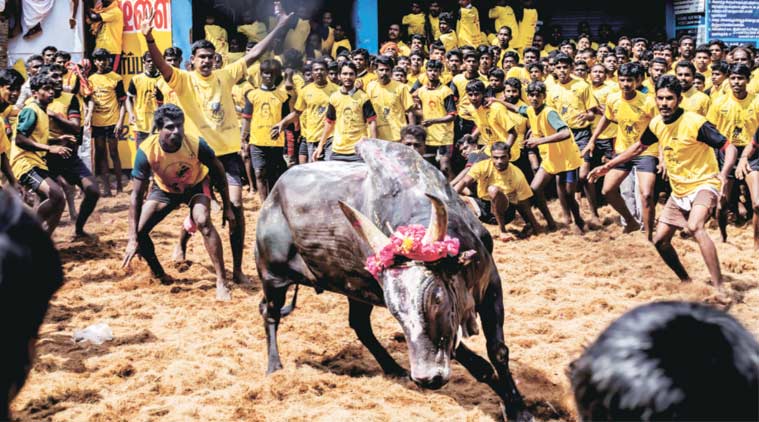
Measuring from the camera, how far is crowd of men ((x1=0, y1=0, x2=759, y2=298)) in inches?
303

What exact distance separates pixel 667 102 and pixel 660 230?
1.10 m

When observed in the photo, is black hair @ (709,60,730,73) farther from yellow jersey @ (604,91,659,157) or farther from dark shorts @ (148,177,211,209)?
dark shorts @ (148,177,211,209)

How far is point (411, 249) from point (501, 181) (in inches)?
245

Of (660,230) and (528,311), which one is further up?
(660,230)

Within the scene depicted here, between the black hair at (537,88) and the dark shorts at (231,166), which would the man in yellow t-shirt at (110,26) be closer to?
the dark shorts at (231,166)

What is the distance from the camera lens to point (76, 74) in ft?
40.6

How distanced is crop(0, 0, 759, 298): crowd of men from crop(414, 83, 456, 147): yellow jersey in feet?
0.07

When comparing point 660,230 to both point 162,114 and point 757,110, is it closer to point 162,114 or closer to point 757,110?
point 757,110

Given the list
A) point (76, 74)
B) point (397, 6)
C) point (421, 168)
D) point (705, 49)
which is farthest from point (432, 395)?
point (397, 6)

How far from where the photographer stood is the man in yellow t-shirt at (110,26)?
44.7 feet

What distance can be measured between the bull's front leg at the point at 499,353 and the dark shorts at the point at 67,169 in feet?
20.5

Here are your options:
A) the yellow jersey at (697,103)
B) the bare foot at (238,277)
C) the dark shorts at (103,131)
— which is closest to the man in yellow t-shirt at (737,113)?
the yellow jersey at (697,103)

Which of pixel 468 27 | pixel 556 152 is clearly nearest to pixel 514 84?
pixel 556 152

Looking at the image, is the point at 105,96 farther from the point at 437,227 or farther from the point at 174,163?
the point at 437,227
